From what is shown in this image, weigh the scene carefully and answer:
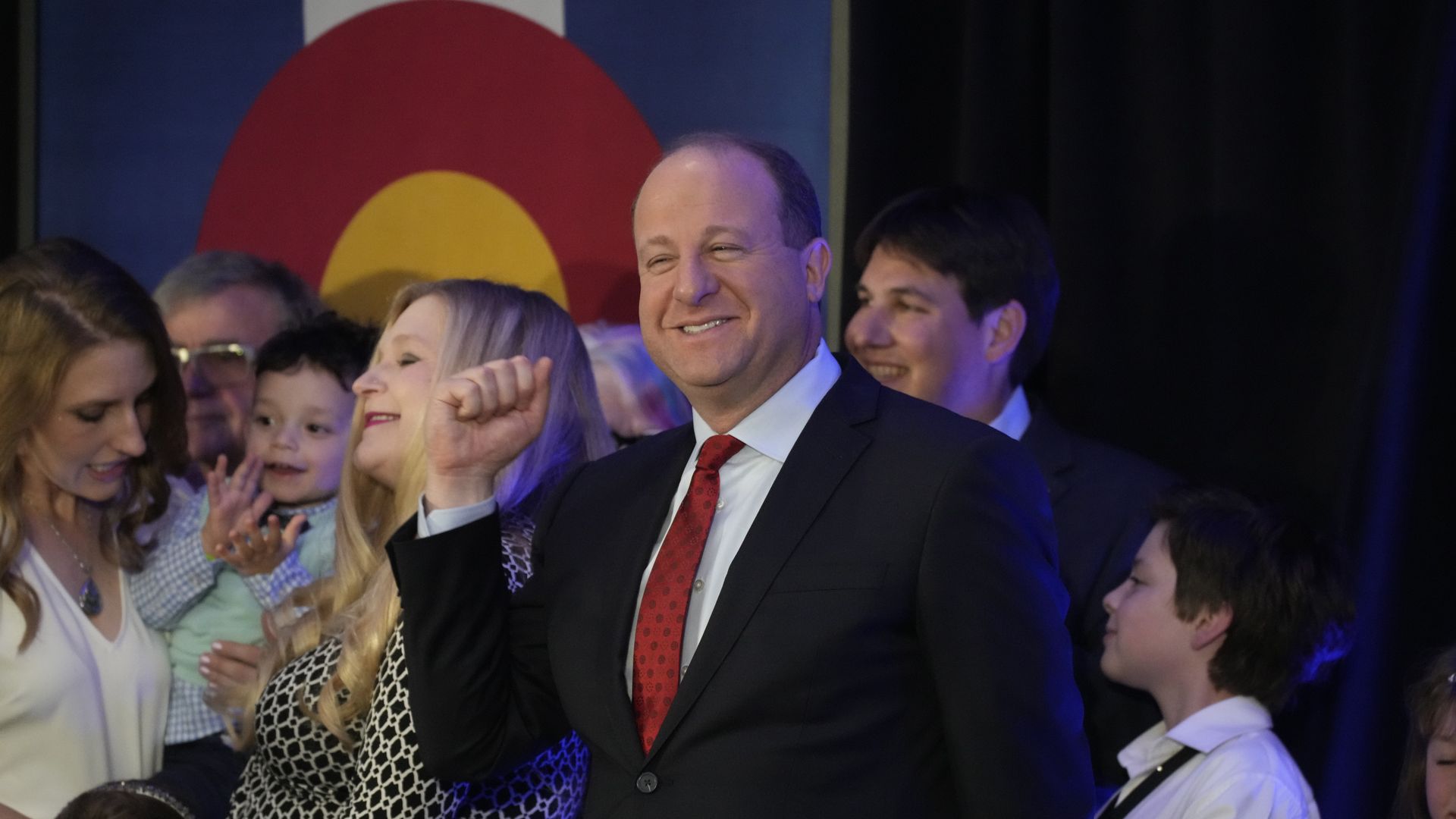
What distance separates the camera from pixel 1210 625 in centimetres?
257

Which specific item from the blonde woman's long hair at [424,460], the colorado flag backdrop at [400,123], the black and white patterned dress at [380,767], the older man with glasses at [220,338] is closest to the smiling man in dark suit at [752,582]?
the black and white patterned dress at [380,767]

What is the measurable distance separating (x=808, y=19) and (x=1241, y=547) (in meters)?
1.64

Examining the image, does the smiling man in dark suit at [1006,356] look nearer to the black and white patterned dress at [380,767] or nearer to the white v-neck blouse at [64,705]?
the black and white patterned dress at [380,767]

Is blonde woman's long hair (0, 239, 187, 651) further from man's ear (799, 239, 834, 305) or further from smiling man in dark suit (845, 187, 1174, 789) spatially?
man's ear (799, 239, 834, 305)

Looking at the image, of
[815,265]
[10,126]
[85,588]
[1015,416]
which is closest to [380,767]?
[815,265]

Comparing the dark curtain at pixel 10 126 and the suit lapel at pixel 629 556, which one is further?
the dark curtain at pixel 10 126

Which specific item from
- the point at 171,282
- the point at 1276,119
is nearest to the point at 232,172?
the point at 171,282

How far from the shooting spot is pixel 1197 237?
2.98 meters

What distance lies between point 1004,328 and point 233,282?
6.16ft

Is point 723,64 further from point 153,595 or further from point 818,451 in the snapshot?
point 818,451

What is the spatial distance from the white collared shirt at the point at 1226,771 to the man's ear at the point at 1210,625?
0.35 ft

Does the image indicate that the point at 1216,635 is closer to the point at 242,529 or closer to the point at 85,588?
the point at 242,529

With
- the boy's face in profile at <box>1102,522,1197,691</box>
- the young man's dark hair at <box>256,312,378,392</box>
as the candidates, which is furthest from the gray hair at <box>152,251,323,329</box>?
the boy's face in profile at <box>1102,522,1197,691</box>

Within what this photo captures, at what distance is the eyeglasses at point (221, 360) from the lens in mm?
3662
